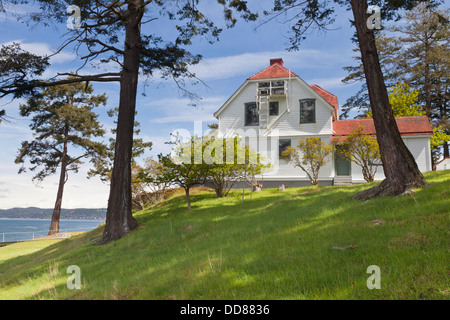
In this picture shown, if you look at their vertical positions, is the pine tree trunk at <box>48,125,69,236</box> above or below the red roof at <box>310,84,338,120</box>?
below

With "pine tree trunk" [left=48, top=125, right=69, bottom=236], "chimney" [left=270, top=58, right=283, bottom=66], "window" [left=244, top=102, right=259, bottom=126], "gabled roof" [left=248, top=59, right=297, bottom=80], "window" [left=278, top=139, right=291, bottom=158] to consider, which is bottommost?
"pine tree trunk" [left=48, top=125, right=69, bottom=236]

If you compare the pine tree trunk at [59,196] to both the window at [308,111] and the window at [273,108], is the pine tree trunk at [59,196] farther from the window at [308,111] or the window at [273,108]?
the window at [308,111]

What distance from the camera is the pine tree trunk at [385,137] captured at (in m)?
9.03

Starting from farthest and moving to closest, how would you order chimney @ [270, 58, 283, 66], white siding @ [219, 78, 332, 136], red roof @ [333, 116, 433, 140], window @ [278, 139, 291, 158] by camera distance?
chimney @ [270, 58, 283, 66]
window @ [278, 139, 291, 158]
white siding @ [219, 78, 332, 136]
red roof @ [333, 116, 433, 140]

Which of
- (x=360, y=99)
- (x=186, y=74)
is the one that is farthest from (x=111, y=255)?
(x=360, y=99)

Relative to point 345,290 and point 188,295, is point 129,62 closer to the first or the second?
point 188,295

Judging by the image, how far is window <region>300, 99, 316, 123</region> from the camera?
24.9m

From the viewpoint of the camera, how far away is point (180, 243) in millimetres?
8945

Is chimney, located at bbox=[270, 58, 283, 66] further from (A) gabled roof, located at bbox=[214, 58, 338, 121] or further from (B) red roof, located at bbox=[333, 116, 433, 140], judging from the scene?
(B) red roof, located at bbox=[333, 116, 433, 140]

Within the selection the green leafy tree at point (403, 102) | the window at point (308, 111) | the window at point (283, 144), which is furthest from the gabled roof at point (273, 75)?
the green leafy tree at point (403, 102)

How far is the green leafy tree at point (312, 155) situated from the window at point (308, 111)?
6.55 feet

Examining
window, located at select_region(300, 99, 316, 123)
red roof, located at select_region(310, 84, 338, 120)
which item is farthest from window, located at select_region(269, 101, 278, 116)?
red roof, located at select_region(310, 84, 338, 120)

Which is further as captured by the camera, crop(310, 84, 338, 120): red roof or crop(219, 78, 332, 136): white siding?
crop(310, 84, 338, 120): red roof

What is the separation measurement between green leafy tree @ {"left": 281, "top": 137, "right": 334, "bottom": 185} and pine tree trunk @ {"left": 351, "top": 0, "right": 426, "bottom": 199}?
12485mm
